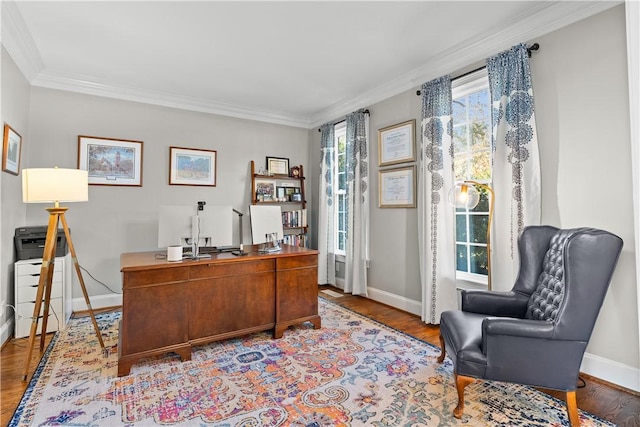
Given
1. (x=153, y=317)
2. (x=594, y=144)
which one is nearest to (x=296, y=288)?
(x=153, y=317)

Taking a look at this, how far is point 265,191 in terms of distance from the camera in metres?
4.90

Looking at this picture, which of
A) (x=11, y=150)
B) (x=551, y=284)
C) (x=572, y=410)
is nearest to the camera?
(x=572, y=410)

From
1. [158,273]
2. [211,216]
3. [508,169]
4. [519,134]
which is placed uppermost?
[519,134]

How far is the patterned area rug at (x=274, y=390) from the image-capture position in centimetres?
179

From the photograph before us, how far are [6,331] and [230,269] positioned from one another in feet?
6.84

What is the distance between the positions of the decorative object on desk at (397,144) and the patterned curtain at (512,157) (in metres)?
0.98

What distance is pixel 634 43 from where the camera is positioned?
1983 mm

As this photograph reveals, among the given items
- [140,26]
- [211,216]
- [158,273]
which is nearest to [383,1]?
[140,26]

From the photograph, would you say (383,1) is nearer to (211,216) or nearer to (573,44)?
(573,44)

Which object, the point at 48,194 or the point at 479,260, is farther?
the point at 479,260

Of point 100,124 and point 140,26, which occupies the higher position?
point 140,26

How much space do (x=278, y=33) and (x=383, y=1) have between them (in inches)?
36.7

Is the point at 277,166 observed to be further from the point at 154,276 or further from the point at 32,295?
the point at 32,295

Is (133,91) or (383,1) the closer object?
(383,1)
